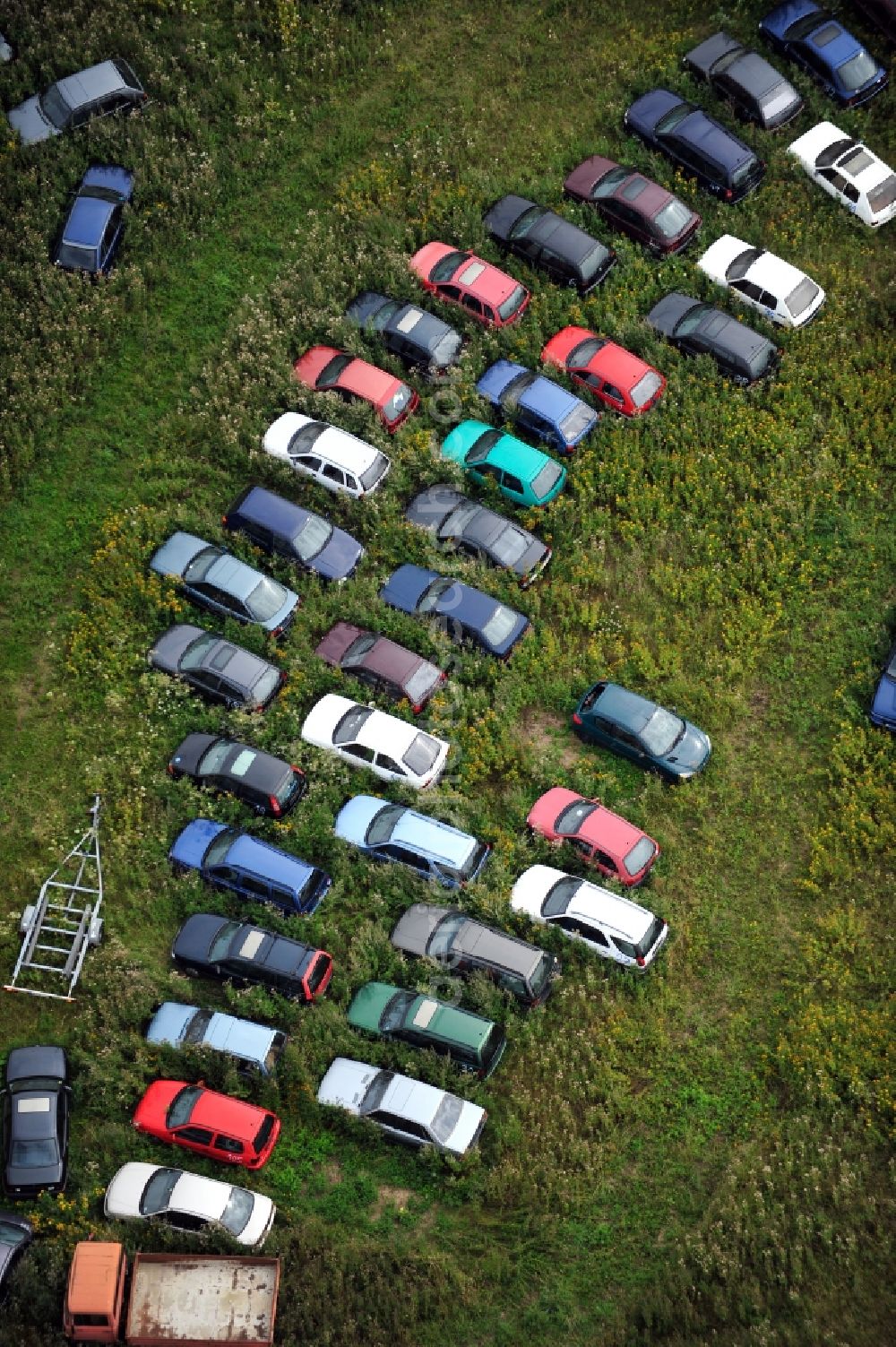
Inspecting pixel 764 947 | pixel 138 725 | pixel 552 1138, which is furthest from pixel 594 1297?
pixel 138 725

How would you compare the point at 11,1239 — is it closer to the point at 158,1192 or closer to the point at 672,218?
the point at 158,1192

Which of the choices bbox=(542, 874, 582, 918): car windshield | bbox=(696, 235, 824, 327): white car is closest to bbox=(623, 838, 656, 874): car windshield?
bbox=(542, 874, 582, 918): car windshield

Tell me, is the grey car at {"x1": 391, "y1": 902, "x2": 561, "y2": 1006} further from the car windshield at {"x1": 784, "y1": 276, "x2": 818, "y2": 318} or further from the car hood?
the car hood

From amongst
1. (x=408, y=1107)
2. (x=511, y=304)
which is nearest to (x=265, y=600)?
(x=511, y=304)

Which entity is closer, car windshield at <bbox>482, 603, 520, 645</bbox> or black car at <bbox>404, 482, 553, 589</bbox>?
car windshield at <bbox>482, 603, 520, 645</bbox>

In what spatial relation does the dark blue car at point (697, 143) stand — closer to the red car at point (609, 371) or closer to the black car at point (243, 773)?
the red car at point (609, 371)

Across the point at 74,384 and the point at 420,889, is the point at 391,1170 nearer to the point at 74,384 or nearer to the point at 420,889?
the point at 420,889
